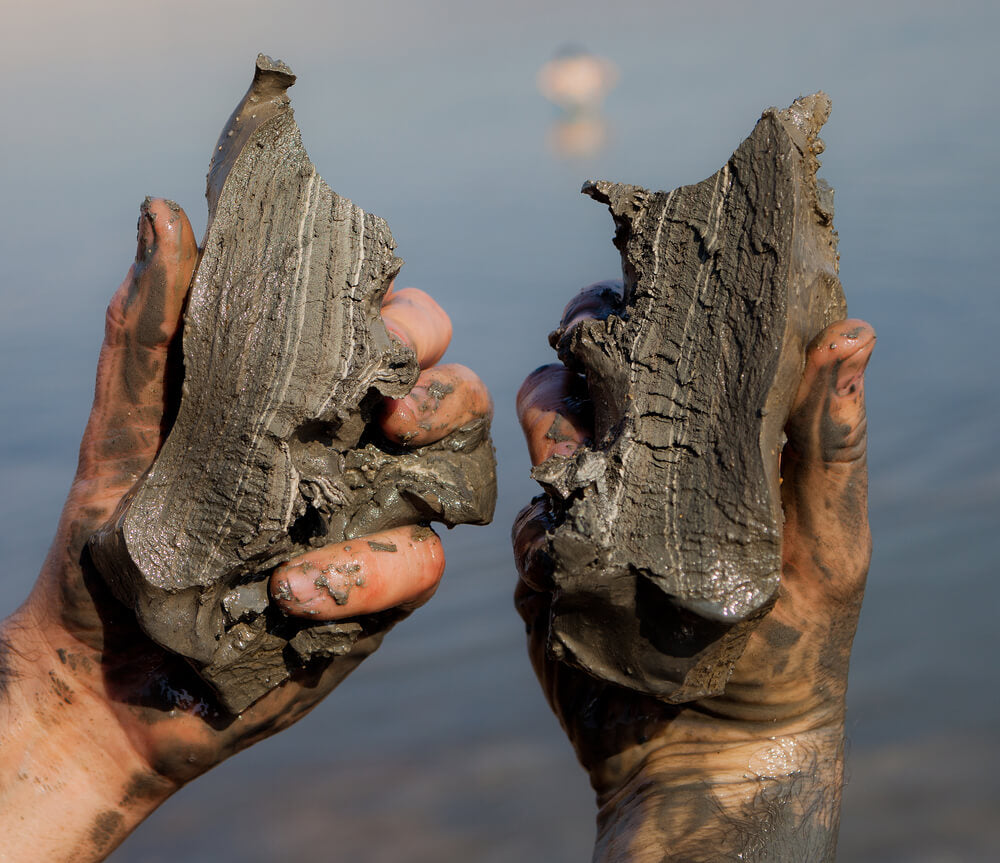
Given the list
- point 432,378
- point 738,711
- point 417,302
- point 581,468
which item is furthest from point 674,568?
point 417,302

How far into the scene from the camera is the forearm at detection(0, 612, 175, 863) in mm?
2674

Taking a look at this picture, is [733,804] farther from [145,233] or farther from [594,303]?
[145,233]

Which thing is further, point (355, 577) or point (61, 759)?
point (61, 759)

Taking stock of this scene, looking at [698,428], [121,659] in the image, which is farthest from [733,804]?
[121,659]

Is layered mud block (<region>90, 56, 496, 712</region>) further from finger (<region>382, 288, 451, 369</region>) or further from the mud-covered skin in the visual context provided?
the mud-covered skin

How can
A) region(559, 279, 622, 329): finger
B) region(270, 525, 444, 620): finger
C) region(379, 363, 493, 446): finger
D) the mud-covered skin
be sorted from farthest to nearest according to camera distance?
region(559, 279, 622, 329): finger, region(379, 363, 493, 446): finger, region(270, 525, 444, 620): finger, the mud-covered skin

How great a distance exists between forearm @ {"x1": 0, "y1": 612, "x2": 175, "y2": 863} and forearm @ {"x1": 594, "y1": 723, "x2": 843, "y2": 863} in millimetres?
1328

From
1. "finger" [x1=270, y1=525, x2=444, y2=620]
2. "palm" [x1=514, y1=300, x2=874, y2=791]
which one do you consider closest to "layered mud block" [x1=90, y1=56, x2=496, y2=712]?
"finger" [x1=270, y1=525, x2=444, y2=620]

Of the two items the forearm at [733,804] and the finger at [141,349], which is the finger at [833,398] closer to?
the forearm at [733,804]

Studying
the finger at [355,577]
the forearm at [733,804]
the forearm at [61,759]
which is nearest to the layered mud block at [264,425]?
the finger at [355,577]

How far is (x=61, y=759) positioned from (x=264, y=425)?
1.23 metres

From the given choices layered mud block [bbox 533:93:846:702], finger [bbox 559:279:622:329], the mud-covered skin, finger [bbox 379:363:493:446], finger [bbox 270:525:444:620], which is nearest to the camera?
layered mud block [bbox 533:93:846:702]

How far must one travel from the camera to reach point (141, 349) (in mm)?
2459

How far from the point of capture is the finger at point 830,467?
2.09 metres
